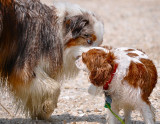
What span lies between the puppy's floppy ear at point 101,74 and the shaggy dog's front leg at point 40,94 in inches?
32.0

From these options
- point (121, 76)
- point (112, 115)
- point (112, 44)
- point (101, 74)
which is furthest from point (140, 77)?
point (112, 44)

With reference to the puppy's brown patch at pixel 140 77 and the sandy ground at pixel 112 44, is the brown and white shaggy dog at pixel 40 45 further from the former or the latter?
the puppy's brown patch at pixel 140 77

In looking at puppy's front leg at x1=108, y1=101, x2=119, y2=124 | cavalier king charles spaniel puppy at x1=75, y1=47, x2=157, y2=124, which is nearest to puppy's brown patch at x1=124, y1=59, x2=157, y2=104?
cavalier king charles spaniel puppy at x1=75, y1=47, x2=157, y2=124

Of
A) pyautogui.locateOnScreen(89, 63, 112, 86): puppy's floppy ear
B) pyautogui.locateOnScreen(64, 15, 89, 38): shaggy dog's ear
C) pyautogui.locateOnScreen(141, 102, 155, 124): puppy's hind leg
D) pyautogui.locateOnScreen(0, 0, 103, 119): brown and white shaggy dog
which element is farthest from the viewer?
pyautogui.locateOnScreen(64, 15, 89, 38): shaggy dog's ear

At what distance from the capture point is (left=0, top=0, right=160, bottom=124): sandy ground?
5.62 metres

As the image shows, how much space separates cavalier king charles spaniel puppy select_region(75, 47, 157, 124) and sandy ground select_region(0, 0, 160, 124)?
0.85m

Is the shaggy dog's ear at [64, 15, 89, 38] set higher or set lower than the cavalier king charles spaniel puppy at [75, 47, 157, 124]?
higher

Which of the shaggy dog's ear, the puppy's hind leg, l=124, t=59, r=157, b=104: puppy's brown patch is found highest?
the shaggy dog's ear

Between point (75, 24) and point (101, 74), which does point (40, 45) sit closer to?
point (75, 24)

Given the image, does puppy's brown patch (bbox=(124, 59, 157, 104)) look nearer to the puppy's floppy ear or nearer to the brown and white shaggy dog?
the puppy's floppy ear

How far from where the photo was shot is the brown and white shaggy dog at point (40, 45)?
15.4 ft

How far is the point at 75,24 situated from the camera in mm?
5117

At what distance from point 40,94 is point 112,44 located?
21.7 ft

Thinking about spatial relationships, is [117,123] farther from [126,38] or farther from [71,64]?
[126,38]
